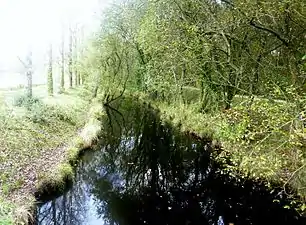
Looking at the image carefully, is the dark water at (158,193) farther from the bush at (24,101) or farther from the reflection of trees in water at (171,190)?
the bush at (24,101)

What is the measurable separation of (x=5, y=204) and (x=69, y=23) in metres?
37.1

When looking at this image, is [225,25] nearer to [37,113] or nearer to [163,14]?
[163,14]

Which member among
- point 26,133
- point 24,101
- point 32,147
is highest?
point 24,101

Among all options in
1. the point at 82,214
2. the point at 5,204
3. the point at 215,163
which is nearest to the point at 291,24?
the point at 215,163

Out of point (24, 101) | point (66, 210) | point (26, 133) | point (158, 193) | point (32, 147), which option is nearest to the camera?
point (66, 210)

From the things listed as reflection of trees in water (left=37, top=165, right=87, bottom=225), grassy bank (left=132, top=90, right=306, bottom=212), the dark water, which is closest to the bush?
the dark water

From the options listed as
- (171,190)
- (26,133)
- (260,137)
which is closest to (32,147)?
(26,133)

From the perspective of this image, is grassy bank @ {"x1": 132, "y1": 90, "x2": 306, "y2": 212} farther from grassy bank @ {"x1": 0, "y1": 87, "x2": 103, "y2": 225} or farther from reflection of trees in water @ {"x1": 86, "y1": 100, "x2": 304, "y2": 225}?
grassy bank @ {"x1": 0, "y1": 87, "x2": 103, "y2": 225}

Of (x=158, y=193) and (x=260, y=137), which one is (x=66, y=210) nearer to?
(x=158, y=193)

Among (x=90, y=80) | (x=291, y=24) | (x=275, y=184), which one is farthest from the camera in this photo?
(x=90, y=80)

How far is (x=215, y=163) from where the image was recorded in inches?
790

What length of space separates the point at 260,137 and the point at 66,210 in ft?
36.2

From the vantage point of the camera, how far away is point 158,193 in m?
15.5

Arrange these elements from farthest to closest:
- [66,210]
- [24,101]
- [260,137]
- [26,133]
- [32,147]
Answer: [24,101]
[260,137]
[26,133]
[32,147]
[66,210]
